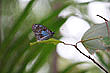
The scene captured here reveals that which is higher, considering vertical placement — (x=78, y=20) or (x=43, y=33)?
(x=43, y=33)

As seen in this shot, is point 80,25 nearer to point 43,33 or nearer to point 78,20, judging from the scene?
point 78,20

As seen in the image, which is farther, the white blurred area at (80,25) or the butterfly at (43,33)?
the white blurred area at (80,25)

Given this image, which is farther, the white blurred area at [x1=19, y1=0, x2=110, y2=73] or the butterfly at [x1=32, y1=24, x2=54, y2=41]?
the white blurred area at [x1=19, y1=0, x2=110, y2=73]

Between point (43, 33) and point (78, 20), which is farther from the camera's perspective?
point (78, 20)

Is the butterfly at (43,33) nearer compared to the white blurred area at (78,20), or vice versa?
the butterfly at (43,33)

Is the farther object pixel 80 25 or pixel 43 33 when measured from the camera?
pixel 80 25

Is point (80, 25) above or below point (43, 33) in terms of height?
below

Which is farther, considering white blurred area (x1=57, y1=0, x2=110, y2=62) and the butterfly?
white blurred area (x1=57, y1=0, x2=110, y2=62)

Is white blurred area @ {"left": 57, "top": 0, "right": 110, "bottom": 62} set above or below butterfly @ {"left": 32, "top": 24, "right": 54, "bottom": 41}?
below

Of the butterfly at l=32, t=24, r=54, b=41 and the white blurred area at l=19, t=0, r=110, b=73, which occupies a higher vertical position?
the butterfly at l=32, t=24, r=54, b=41

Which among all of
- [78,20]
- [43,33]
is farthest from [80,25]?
[43,33]

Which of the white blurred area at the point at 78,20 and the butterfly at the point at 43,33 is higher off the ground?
the butterfly at the point at 43,33

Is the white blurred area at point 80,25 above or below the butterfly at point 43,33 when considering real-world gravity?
below
